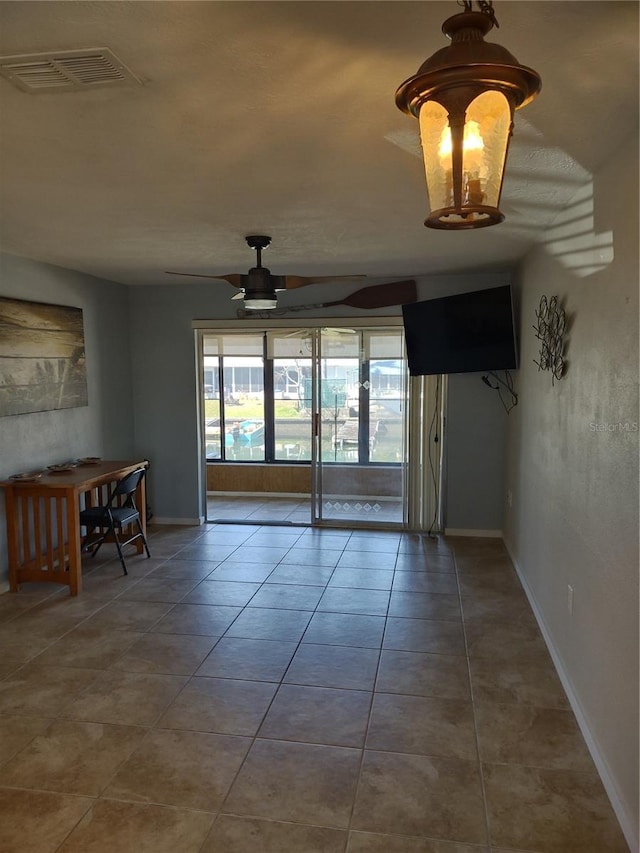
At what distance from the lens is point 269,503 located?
7.66 metres

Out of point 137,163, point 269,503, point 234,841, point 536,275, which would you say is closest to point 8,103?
point 137,163

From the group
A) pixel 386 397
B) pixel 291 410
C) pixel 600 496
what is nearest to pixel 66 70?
pixel 600 496

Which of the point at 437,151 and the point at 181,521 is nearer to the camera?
the point at 437,151

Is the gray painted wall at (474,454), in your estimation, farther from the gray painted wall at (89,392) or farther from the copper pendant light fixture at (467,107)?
the copper pendant light fixture at (467,107)

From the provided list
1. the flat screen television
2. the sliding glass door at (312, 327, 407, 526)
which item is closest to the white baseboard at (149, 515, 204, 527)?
the sliding glass door at (312, 327, 407, 526)

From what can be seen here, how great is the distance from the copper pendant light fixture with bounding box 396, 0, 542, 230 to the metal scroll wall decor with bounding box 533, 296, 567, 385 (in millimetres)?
2236

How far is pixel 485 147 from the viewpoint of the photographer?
115 cm

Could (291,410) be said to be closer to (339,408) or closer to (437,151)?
(339,408)

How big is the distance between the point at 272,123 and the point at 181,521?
4.93 meters

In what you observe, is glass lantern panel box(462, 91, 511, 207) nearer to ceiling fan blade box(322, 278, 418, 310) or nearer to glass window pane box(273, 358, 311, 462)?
ceiling fan blade box(322, 278, 418, 310)

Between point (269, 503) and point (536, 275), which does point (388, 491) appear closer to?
point (269, 503)

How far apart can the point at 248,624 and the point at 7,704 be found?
139 centimetres

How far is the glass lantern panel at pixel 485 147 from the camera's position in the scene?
112 cm

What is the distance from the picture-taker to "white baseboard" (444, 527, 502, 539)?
5.78m
